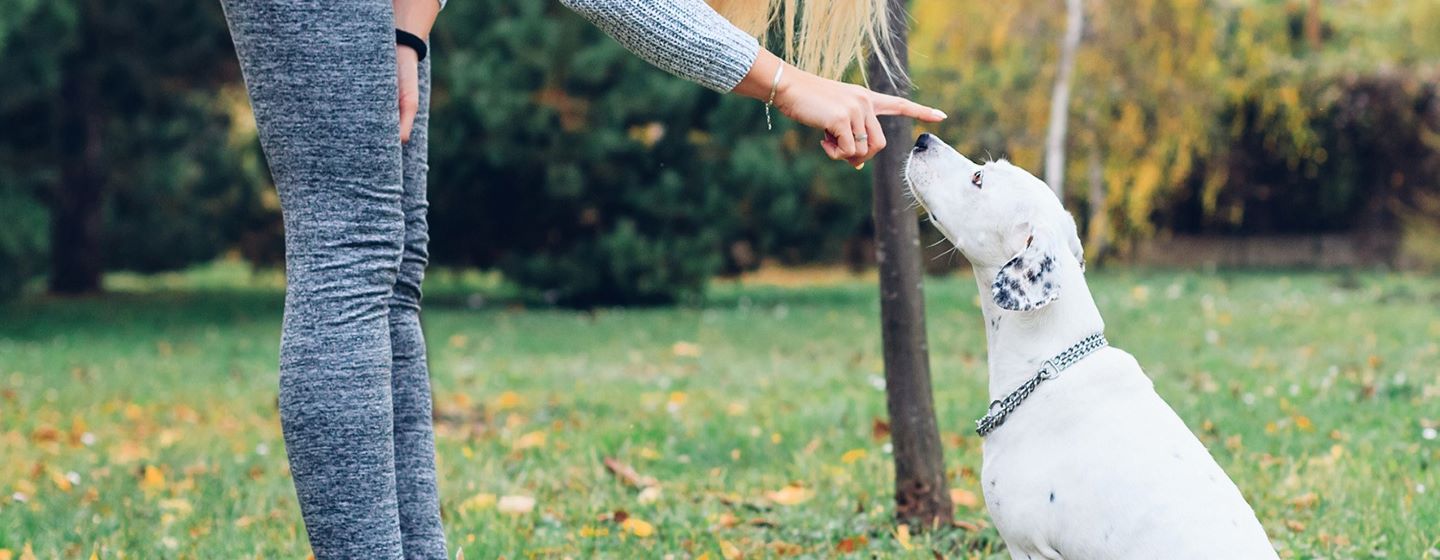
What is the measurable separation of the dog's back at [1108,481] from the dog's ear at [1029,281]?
0.52 feet

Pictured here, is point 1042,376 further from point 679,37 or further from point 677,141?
point 677,141

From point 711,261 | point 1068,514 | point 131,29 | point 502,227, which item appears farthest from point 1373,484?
point 131,29

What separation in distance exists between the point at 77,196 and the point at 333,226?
1301cm

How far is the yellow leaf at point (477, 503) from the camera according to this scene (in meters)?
3.73

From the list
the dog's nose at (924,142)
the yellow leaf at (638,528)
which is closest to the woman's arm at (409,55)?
the dog's nose at (924,142)

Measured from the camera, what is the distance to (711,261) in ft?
39.8

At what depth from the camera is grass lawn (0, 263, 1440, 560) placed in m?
3.45

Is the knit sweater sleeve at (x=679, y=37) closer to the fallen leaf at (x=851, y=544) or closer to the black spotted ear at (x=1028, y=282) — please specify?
the black spotted ear at (x=1028, y=282)

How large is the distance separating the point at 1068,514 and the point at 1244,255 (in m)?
16.6

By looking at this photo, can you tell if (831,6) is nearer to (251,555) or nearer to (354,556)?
(354,556)

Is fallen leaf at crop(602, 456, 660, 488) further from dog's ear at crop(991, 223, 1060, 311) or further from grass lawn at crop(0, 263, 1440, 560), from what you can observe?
dog's ear at crop(991, 223, 1060, 311)

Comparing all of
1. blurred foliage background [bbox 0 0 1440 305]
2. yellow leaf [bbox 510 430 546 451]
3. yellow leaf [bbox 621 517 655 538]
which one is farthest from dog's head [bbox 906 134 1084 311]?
blurred foliage background [bbox 0 0 1440 305]

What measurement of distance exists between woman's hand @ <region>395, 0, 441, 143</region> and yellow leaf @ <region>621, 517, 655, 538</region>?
58.2 inches

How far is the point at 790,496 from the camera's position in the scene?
12.5ft
